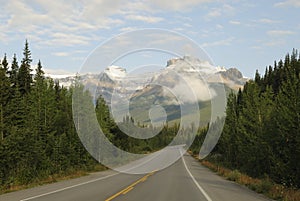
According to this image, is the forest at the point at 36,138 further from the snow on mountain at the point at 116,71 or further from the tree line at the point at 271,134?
the tree line at the point at 271,134

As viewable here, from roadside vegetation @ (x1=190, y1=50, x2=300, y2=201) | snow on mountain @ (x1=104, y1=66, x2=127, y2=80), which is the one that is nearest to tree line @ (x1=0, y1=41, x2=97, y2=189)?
snow on mountain @ (x1=104, y1=66, x2=127, y2=80)

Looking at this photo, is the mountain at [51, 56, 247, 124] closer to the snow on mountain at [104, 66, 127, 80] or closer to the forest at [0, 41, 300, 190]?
the snow on mountain at [104, 66, 127, 80]

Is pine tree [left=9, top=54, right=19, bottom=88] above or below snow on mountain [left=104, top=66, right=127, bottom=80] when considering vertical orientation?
above

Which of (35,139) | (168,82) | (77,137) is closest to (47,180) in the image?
(35,139)

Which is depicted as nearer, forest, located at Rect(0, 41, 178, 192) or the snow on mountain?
forest, located at Rect(0, 41, 178, 192)

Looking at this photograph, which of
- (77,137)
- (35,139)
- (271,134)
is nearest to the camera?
(271,134)

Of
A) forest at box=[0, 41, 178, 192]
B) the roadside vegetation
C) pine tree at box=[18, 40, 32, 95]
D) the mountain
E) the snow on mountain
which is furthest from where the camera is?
pine tree at box=[18, 40, 32, 95]

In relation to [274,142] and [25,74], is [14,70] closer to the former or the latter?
[25,74]

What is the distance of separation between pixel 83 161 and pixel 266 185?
22577 mm

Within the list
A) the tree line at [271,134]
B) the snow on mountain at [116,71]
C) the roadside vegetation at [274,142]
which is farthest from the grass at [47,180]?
the tree line at [271,134]

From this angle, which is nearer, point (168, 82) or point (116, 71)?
point (116, 71)

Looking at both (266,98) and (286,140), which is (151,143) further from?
(286,140)

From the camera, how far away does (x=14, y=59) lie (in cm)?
5350

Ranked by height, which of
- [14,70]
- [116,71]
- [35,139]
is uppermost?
[14,70]
